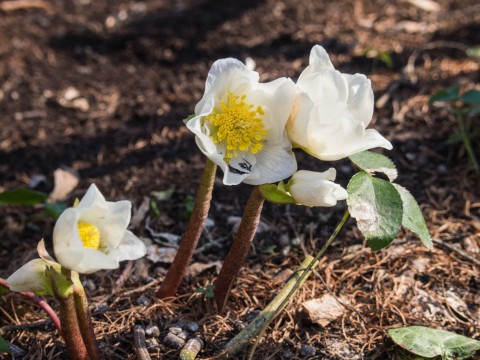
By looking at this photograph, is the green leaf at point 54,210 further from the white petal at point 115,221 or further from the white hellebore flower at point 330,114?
the white hellebore flower at point 330,114

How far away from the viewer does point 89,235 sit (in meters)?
1.44

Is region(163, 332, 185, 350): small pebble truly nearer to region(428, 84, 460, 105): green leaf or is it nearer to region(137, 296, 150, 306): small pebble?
region(137, 296, 150, 306): small pebble

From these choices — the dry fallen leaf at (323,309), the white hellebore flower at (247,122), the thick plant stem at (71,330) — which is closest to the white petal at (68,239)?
the thick plant stem at (71,330)

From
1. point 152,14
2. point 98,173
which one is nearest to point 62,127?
point 98,173

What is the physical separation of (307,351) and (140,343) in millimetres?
525

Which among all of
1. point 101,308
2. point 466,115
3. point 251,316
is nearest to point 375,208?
point 251,316

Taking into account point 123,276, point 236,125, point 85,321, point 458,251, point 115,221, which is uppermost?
point 236,125

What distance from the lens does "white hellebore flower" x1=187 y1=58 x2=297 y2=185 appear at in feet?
5.00

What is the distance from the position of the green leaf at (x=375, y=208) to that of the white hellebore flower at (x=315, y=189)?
6cm

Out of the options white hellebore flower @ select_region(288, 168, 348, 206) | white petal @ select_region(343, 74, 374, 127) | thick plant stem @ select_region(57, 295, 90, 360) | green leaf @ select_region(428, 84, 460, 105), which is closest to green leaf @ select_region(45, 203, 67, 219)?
thick plant stem @ select_region(57, 295, 90, 360)

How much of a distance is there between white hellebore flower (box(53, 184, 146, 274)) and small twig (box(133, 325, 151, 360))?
0.40 metres

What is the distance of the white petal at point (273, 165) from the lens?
1.54 metres

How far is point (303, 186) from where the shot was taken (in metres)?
1.50

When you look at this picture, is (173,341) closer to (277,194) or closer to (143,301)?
(143,301)
